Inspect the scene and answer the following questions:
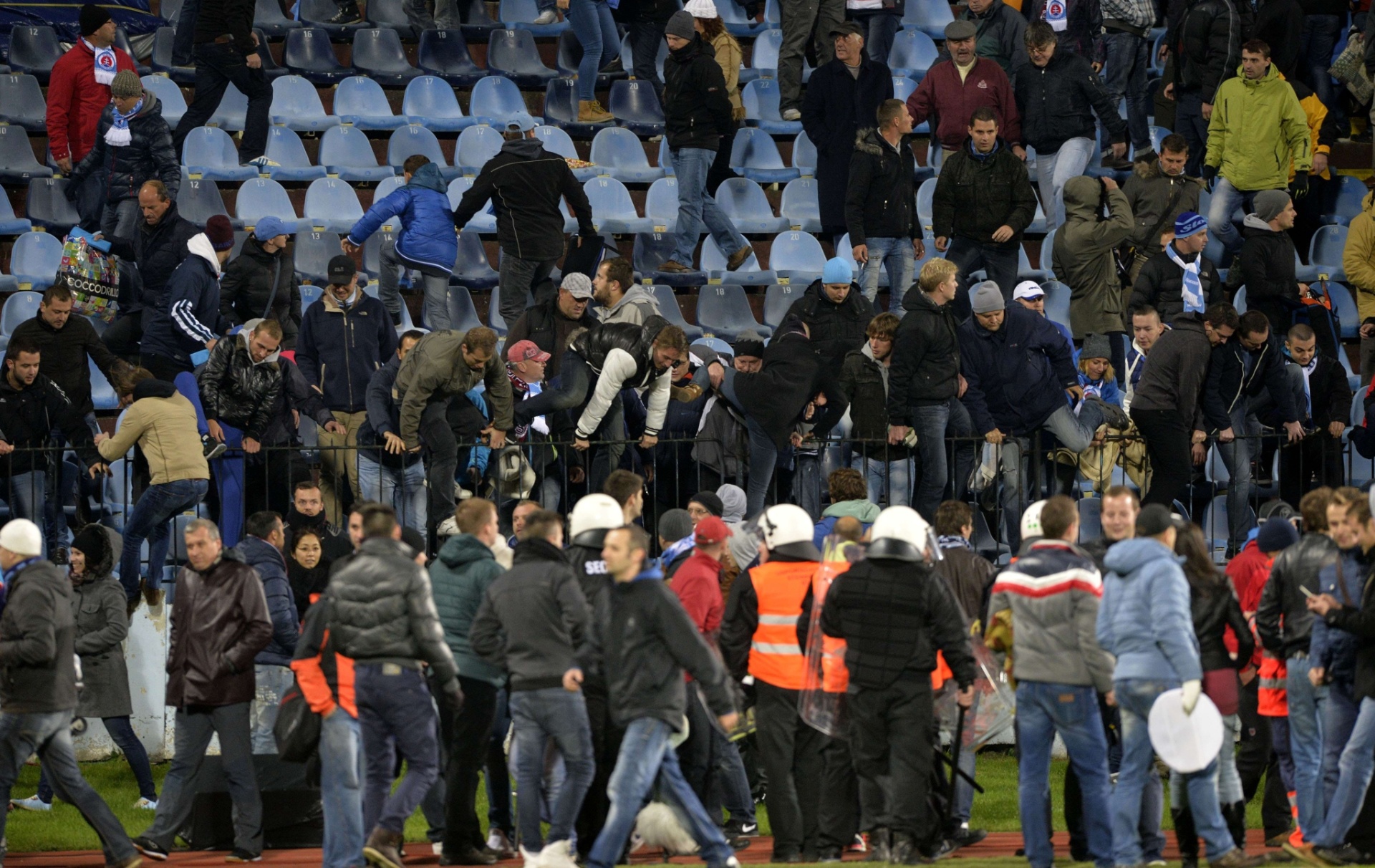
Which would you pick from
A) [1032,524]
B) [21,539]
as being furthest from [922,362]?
[21,539]

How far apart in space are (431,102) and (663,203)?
2.56m

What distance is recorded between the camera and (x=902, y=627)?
9.49m

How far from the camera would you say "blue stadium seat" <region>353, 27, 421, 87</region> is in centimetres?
1844

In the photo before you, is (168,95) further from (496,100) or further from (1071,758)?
(1071,758)

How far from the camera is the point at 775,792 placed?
33.2 feet

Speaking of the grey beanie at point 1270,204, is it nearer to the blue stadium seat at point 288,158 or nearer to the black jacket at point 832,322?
the black jacket at point 832,322

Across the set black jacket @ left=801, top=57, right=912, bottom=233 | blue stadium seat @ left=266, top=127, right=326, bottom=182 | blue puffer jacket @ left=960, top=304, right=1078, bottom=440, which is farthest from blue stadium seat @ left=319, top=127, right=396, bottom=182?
blue puffer jacket @ left=960, top=304, right=1078, bottom=440

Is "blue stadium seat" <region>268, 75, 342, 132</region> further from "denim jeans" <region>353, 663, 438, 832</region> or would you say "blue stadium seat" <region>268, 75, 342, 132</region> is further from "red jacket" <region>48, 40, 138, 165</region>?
"denim jeans" <region>353, 663, 438, 832</region>

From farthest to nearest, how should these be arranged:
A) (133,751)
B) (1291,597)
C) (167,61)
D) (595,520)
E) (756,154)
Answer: (167,61), (756,154), (133,751), (1291,597), (595,520)

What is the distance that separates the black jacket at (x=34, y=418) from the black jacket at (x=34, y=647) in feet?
9.86

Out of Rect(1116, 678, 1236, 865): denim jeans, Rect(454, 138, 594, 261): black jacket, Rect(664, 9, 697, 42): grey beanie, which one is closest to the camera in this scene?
Rect(1116, 678, 1236, 865): denim jeans

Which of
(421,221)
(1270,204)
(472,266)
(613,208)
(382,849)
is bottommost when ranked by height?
(382,849)

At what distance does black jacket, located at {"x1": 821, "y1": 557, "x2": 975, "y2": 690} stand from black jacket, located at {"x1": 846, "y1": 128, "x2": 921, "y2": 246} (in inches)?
241

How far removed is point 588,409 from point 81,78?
629cm
